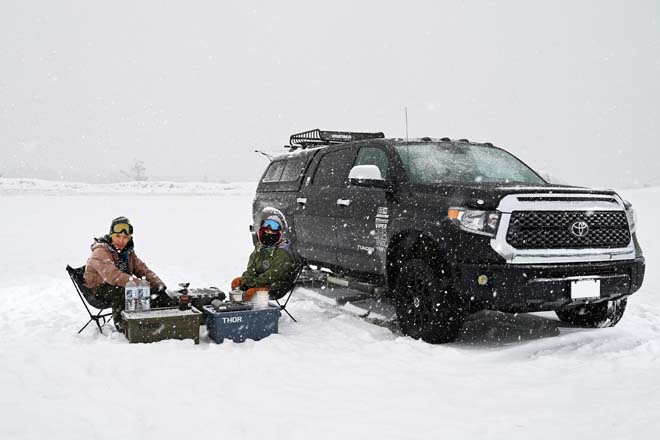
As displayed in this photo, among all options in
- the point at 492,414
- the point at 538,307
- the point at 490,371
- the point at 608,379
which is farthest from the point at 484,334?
the point at 492,414

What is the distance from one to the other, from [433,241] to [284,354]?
5.41 feet

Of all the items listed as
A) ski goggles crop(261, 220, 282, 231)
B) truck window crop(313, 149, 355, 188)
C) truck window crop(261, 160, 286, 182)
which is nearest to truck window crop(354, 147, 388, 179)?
truck window crop(313, 149, 355, 188)

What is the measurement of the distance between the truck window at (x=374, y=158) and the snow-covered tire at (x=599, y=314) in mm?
2392

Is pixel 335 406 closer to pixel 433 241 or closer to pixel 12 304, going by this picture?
pixel 433 241

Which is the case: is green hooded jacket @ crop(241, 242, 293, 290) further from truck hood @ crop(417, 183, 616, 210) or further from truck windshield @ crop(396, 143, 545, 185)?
truck hood @ crop(417, 183, 616, 210)

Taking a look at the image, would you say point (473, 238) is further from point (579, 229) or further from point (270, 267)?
point (270, 267)

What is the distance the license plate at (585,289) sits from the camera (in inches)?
201

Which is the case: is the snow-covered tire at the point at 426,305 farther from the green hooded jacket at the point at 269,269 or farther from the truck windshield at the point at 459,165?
the green hooded jacket at the point at 269,269

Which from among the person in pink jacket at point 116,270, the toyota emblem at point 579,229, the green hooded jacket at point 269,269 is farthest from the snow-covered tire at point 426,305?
the person in pink jacket at point 116,270

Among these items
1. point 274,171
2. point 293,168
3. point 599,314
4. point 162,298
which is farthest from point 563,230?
point 274,171

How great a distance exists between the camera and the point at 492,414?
3777 mm

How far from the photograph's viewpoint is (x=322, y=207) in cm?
724

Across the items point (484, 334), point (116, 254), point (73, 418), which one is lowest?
point (484, 334)

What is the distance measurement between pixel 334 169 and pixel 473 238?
8.56ft
